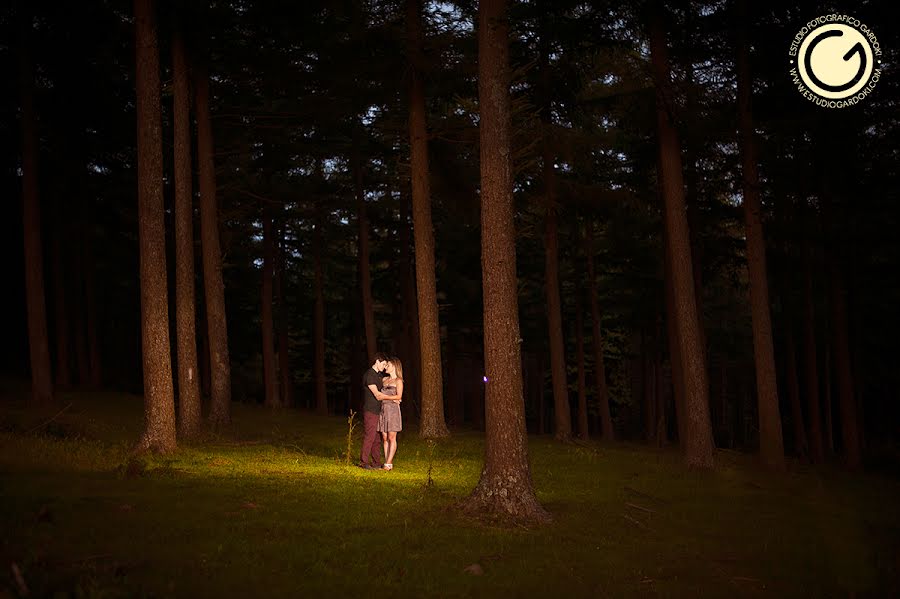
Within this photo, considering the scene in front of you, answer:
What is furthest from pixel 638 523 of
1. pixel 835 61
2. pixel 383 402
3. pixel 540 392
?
pixel 540 392

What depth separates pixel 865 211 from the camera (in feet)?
84.8

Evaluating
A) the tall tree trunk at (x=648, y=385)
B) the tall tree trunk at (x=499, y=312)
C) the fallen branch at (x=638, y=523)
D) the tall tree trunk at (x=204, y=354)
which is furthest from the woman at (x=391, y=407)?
the tall tree trunk at (x=648, y=385)

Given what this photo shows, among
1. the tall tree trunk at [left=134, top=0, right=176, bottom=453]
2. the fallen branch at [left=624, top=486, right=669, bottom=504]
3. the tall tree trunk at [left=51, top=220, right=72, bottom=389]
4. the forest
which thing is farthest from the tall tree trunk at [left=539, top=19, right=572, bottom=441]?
the tall tree trunk at [left=51, top=220, right=72, bottom=389]

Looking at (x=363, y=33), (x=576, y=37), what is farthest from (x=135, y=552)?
(x=363, y=33)

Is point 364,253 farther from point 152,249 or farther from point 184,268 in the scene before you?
point 152,249

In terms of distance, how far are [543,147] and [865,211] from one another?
1293 centimetres

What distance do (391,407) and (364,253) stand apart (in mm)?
17877

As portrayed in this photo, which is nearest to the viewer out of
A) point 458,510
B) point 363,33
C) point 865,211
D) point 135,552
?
point 135,552

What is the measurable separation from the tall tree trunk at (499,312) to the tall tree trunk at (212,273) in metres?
11.7

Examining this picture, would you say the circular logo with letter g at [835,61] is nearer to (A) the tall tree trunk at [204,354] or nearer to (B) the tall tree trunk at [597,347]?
(B) the tall tree trunk at [597,347]

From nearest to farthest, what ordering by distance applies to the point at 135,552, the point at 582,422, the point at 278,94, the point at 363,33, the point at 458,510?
the point at 135,552 < the point at 458,510 < the point at 363,33 < the point at 278,94 < the point at 582,422

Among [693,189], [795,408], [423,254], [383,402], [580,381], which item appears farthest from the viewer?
[580,381]

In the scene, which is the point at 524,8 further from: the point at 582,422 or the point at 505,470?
the point at 582,422

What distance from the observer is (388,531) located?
8.88 m
